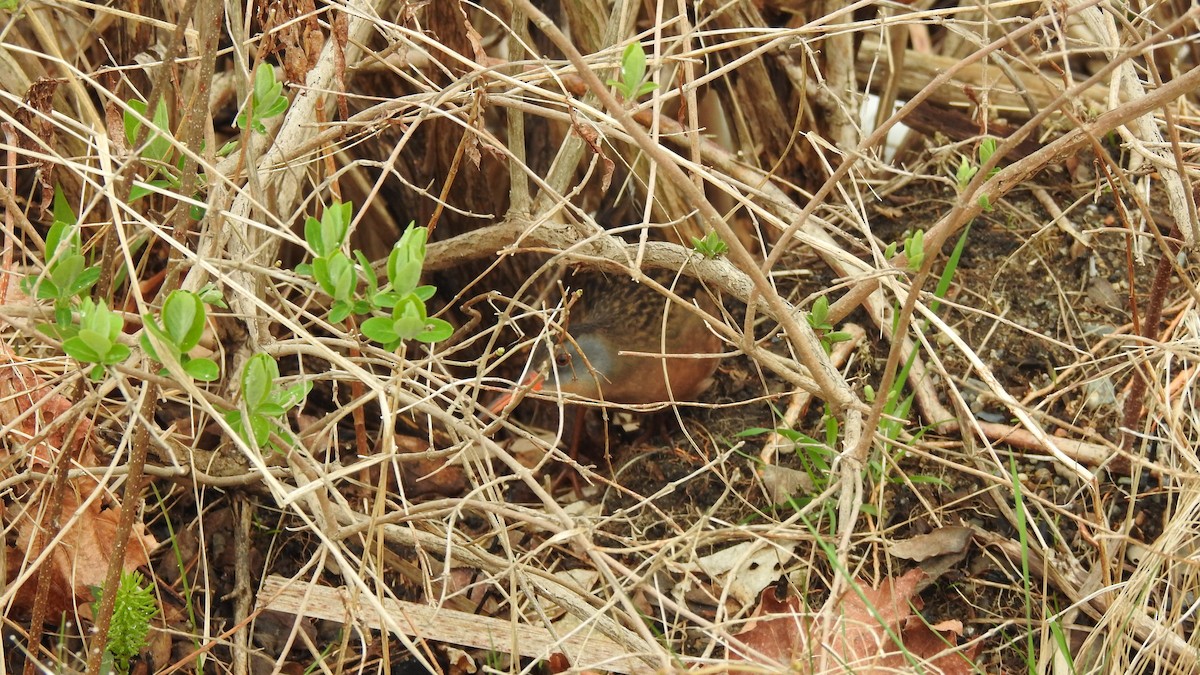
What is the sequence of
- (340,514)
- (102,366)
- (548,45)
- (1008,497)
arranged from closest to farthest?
(102,366) → (340,514) → (1008,497) → (548,45)

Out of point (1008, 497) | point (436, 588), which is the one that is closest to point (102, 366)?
point (436, 588)

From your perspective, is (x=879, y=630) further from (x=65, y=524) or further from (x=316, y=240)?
(x=65, y=524)

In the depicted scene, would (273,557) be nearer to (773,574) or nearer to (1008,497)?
(773,574)

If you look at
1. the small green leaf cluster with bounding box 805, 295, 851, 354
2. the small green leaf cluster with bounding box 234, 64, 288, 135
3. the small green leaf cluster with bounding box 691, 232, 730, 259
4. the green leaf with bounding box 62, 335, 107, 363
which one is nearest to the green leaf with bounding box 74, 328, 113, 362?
the green leaf with bounding box 62, 335, 107, 363

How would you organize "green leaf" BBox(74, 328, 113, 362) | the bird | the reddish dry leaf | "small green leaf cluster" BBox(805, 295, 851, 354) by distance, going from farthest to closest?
the bird < the reddish dry leaf < "small green leaf cluster" BBox(805, 295, 851, 354) < "green leaf" BBox(74, 328, 113, 362)

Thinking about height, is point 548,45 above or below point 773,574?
above

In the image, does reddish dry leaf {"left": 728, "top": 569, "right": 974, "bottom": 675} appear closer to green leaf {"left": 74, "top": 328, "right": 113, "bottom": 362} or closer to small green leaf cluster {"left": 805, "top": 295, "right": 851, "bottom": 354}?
small green leaf cluster {"left": 805, "top": 295, "right": 851, "bottom": 354}

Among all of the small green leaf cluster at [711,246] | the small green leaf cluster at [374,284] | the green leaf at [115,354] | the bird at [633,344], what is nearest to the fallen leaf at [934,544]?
the small green leaf cluster at [711,246]
